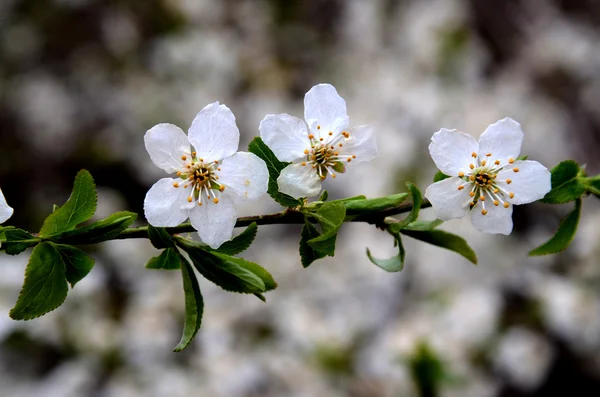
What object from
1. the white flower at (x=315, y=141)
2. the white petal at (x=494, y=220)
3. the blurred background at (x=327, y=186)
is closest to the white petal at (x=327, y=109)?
the white flower at (x=315, y=141)

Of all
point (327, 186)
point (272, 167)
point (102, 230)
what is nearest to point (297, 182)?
point (272, 167)

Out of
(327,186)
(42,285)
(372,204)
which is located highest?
(327,186)

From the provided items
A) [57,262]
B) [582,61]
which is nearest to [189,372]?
[57,262]

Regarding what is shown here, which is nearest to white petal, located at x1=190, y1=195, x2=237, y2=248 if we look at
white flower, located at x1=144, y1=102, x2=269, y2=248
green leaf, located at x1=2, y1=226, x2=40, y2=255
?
white flower, located at x1=144, y1=102, x2=269, y2=248

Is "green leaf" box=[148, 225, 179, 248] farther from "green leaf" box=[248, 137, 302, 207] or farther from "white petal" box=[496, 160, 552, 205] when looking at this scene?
"white petal" box=[496, 160, 552, 205]

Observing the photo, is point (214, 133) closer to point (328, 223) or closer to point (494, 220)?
point (328, 223)

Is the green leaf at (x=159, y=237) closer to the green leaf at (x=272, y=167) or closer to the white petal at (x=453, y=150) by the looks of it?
the green leaf at (x=272, y=167)
